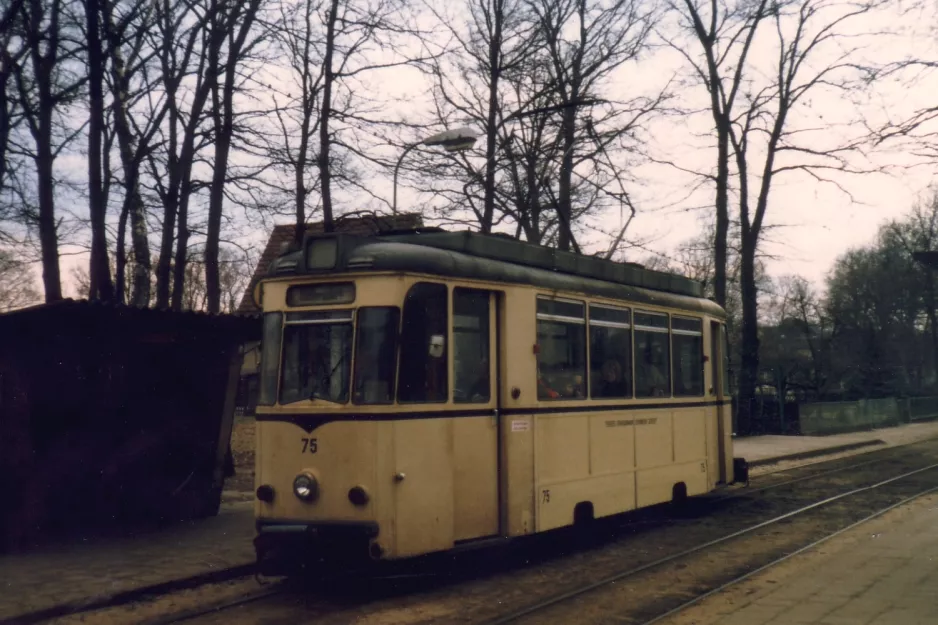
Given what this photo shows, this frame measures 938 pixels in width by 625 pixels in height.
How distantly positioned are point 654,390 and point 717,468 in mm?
2443

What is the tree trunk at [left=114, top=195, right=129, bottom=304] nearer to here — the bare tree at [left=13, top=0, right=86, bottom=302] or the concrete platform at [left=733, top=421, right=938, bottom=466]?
the bare tree at [left=13, top=0, right=86, bottom=302]

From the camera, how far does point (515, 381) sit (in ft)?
30.8

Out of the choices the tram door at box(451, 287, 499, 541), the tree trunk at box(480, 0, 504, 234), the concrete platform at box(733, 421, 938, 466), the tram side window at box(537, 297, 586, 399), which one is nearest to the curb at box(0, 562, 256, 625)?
the tram door at box(451, 287, 499, 541)

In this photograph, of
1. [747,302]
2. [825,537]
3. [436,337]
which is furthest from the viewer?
[747,302]

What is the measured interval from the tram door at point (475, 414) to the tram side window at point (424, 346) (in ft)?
0.55

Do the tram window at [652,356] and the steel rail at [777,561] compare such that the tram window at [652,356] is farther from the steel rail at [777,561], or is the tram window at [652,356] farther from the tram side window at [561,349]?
the steel rail at [777,561]

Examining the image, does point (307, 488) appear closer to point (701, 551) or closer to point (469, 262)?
point (469, 262)

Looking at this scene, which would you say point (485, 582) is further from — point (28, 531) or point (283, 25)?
point (283, 25)

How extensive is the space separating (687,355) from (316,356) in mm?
6070

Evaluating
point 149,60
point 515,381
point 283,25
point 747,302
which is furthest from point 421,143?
point 747,302

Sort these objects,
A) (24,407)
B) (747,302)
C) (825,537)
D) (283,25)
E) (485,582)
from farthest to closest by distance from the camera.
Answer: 1. (747,302)
2. (283,25)
3. (825,537)
4. (24,407)
5. (485,582)

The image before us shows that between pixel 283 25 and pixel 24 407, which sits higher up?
pixel 283 25

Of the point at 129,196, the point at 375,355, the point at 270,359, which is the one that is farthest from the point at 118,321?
the point at 129,196

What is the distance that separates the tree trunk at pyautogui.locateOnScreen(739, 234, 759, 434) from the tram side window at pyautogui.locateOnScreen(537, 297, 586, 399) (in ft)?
71.0
